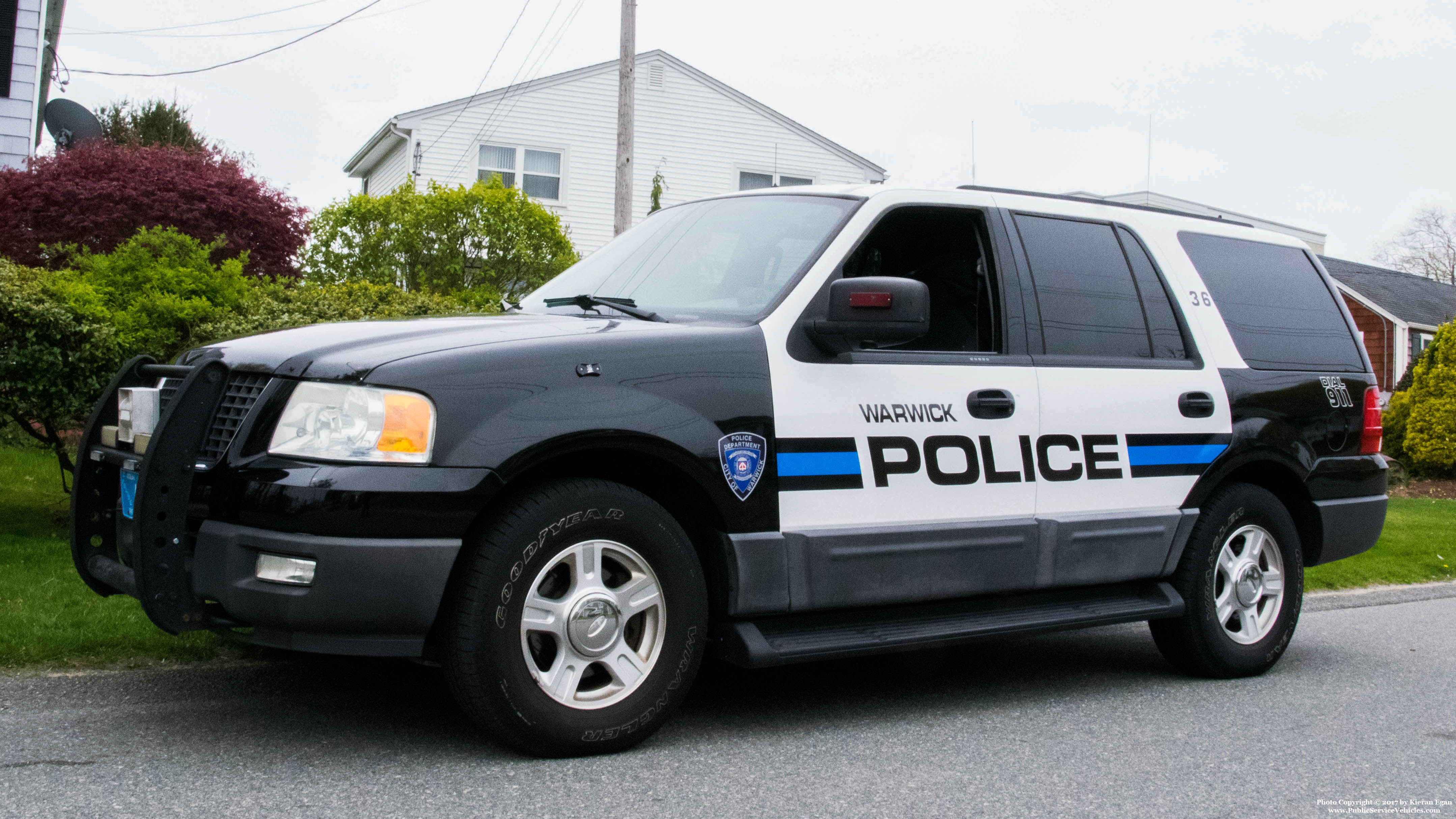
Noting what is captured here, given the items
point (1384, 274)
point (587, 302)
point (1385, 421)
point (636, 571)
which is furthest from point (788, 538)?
point (1384, 274)

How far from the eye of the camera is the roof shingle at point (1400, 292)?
124 ft

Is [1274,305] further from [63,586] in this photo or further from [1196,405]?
[63,586]

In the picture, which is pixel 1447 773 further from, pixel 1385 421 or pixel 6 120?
pixel 1385 421

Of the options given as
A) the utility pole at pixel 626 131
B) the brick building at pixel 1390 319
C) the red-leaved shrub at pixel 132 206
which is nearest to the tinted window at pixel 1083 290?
the utility pole at pixel 626 131

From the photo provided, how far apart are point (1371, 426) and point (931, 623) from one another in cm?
282

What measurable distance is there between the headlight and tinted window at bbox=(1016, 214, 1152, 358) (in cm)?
255

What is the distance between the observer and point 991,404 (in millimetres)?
4895

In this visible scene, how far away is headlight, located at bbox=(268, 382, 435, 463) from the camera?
3697mm

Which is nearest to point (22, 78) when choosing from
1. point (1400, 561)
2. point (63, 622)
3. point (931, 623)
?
point (63, 622)

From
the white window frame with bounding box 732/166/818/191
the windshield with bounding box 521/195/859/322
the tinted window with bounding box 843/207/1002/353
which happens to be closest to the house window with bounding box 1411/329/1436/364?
the white window frame with bounding box 732/166/818/191

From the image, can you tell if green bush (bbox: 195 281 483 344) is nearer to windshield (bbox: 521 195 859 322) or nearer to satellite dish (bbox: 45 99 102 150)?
windshield (bbox: 521 195 859 322)

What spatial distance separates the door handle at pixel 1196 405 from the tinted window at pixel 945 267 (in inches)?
37.1

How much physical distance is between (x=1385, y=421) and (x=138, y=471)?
2043 centimetres

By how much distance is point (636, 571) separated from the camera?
13.5 ft
